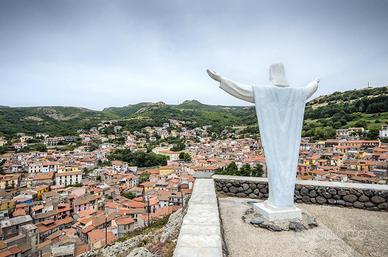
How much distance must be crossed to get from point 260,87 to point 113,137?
315 feet

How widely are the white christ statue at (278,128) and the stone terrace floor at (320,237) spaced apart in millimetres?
584

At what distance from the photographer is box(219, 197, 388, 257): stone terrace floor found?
3.54 m

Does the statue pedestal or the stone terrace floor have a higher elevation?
the statue pedestal

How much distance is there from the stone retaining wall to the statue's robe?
1.42 metres

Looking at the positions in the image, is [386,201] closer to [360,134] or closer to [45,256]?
[45,256]

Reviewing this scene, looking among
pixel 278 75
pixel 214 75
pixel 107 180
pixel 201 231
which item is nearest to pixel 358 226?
pixel 278 75

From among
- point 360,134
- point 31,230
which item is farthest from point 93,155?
Answer: point 360,134

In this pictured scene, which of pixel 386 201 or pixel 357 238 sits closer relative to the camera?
pixel 357 238

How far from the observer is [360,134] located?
52656mm

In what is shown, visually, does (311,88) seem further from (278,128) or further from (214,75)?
(214,75)

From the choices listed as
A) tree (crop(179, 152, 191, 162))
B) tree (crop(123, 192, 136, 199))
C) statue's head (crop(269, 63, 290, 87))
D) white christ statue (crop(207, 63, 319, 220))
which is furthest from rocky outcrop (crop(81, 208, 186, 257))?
tree (crop(179, 152, 191, 162))

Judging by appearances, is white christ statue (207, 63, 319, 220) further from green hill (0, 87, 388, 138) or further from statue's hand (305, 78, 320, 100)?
green hill (0, 87, 388, 138)

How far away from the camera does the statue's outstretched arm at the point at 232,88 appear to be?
4.71m

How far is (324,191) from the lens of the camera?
5.82 metres
